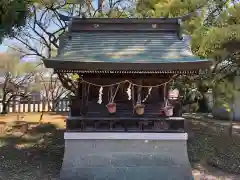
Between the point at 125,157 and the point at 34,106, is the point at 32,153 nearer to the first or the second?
the point at 125,157

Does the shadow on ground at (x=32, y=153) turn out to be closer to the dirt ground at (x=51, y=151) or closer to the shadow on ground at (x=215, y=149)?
the dirt ground at (x=51, y=151)

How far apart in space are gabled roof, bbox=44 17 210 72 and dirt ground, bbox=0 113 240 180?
10.3ft

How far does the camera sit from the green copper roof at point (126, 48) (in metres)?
6.68

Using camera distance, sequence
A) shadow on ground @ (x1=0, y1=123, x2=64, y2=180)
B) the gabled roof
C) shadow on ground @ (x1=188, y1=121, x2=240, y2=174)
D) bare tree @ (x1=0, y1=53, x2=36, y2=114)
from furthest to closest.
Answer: bare tree @ (x1=0, y1=53, x2=36, y2=114) < shadow on ground @ (x1=188, y1=121, x2=240, y2=174) < shadow on ground @ (x1=0, y1=123, x2=64, y2=180) < the gabled roof

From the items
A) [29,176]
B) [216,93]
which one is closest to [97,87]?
[29,176]

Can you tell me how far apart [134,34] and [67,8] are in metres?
4.18

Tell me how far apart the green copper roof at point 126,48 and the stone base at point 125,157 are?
189cm

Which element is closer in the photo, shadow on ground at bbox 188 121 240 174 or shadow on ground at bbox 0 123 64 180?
shadow on ground at bbox 0 123 64 180

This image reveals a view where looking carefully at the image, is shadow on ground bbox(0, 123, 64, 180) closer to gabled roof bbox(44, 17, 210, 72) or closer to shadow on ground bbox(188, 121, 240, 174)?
gabled roof bbox(44, 17, 210, 72)

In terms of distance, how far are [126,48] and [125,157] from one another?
9.40ft

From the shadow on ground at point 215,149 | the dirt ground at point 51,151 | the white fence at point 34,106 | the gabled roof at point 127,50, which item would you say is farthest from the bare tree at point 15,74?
the shadow on ground at point 215,149

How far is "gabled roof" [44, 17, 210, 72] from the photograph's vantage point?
20.7 ft

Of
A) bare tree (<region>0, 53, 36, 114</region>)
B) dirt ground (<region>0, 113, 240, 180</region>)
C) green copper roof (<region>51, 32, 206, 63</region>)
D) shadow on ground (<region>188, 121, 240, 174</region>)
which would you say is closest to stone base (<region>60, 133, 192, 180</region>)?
dirt ground (<region>0, 113, 240, 180</region>)

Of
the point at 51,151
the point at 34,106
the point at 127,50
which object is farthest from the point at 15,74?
the point at 127,50
